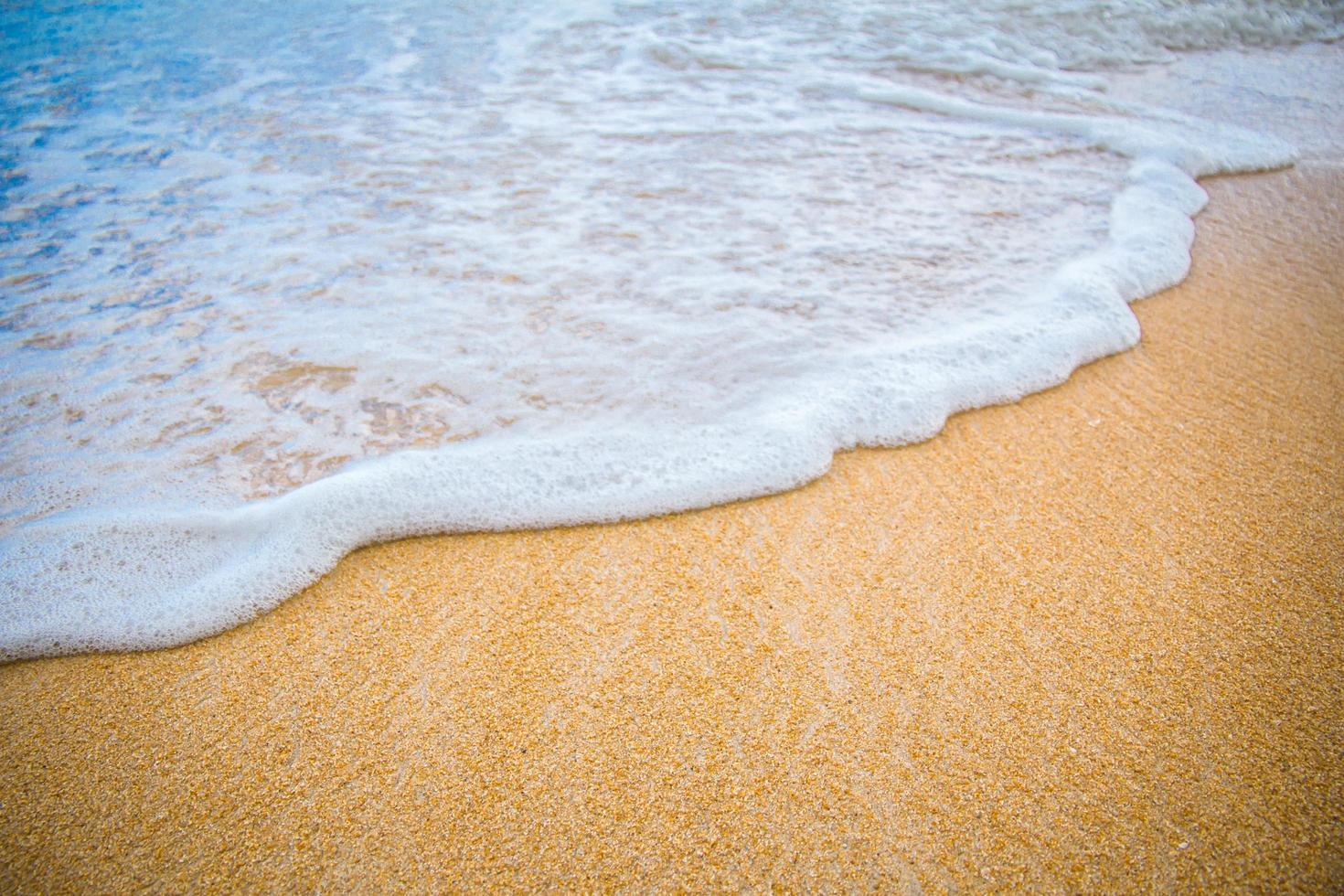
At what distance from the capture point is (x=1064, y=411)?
221 cm

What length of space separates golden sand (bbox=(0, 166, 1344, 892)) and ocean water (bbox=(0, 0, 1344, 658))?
0.62ft

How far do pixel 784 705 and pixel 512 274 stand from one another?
2060 mm

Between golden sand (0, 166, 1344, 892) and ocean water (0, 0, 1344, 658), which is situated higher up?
ocean water (0, 0, 1344, 658)

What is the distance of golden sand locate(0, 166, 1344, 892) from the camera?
48.6 inches

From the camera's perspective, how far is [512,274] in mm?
2797

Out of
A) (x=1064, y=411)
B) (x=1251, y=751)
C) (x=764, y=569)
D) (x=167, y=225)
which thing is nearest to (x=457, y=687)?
(x=764, y=569)

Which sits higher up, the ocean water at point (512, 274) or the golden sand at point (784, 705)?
the ocean water at point (512, 274)

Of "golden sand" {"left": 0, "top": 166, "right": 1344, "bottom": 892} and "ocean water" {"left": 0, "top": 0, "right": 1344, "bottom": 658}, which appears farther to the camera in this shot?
"ocean water" {"left": 0, "top": 0, "right": 1344, "bottom": 658}

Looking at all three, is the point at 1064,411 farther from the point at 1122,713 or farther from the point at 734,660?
the point at 734,660

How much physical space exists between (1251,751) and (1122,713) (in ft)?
0.76

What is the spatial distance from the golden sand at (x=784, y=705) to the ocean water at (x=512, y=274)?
0.62 ft

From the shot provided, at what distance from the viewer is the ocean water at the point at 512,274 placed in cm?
192

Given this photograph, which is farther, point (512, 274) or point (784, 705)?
point (512, 274)

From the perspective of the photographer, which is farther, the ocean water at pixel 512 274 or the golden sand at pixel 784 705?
the ocean water at pixel 512 274
